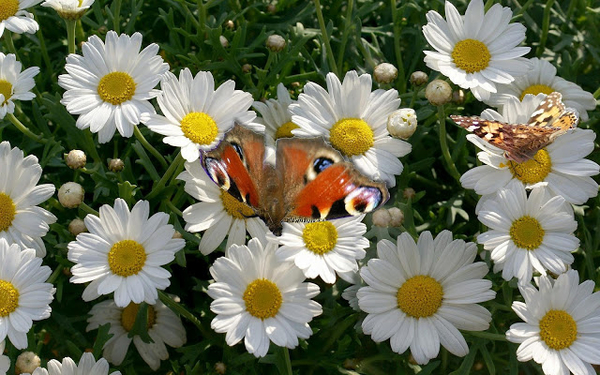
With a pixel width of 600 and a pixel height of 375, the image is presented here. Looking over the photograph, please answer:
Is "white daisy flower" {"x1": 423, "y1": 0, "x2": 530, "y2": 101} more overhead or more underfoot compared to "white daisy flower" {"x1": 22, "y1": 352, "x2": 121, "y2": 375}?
more overhead

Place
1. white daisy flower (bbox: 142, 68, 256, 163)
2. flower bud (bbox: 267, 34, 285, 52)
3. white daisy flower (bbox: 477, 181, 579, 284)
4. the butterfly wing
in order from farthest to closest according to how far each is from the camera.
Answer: flower bud (bbox: 267, 34, 285, 52), white daisy flower (bbox: 142, 68, 256, 163), white daisy flower (bbox: 477, 181, 579, 284), the butterfly wing

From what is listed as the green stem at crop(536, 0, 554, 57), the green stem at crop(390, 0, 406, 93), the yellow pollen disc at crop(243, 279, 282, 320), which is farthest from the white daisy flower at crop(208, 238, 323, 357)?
the green stem at crop(536, 0, 554, 57)

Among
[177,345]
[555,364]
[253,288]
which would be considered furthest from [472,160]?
[177,345]

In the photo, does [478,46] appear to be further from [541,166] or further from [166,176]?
[166,176]

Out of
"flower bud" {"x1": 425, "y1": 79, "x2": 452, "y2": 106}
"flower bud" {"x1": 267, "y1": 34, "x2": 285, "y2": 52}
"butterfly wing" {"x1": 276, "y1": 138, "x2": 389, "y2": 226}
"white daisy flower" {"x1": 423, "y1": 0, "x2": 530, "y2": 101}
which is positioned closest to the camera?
"butterfly wing" {"x1": 276, "y1": 138, "x2": 389, "y2": 226}

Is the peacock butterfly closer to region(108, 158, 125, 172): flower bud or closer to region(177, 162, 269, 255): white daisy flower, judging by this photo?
region(177, 162, 269, 255): white daisy flower

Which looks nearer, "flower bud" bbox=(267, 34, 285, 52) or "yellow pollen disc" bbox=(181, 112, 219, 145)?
"yellow pollen disc" bbox=(181, 112, 219, 145)

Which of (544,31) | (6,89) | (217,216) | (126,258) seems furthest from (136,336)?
(544,31)
